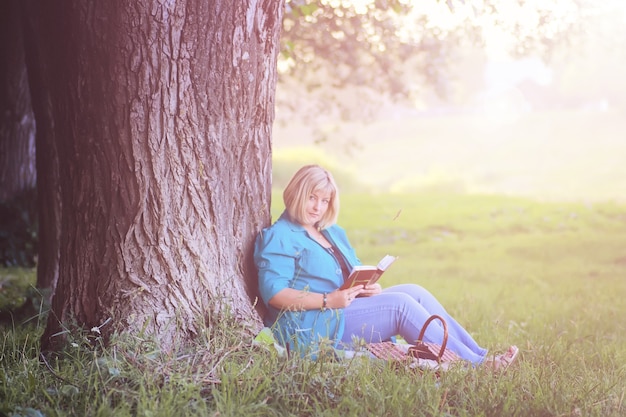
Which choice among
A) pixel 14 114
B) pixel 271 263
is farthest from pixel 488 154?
pixel 271 263

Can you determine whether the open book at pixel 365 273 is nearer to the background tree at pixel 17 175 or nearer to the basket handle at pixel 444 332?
the basket handle at pixel 444 332

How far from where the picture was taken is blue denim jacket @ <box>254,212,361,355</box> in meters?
4.10

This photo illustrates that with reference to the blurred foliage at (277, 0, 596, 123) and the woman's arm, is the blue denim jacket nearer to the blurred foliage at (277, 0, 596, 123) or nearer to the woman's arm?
the woman's arm

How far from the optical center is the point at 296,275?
4336 mm

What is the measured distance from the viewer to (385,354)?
13.4 feet

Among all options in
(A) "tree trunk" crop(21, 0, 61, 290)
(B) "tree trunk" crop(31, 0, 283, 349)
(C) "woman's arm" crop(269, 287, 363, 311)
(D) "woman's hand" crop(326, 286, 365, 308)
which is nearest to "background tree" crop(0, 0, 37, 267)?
(A) "tree trunk" crop(21, 0, 61, 290)

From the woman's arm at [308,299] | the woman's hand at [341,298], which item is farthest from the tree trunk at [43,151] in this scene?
the woman's hand at [341,298]

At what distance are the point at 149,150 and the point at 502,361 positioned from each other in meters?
2.19

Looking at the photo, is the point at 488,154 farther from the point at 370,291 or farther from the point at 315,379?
the point at 315,379

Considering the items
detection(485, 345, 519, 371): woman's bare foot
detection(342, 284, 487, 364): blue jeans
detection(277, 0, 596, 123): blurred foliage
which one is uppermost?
detection(277, 0, 596, 123): blurred foliage

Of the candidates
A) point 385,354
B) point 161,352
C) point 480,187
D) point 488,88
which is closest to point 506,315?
point 385,354

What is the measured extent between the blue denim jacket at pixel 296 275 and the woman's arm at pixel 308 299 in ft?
0.11

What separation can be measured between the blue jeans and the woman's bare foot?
0.11 metres

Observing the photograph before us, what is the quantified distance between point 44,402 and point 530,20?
262 inches
